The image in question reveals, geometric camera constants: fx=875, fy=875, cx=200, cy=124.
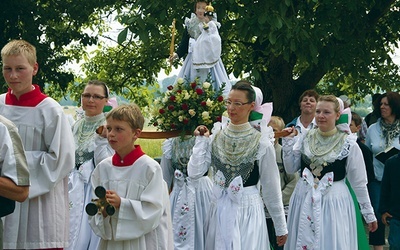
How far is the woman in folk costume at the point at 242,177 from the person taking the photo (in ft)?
25.4

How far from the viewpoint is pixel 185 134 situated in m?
9.01

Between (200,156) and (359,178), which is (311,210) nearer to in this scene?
(359,178)

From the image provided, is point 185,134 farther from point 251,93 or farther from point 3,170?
point 3,170

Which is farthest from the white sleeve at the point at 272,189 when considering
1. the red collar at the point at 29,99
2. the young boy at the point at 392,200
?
the red collar at the point at 29,99

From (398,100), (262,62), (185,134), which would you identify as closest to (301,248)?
(185,134)

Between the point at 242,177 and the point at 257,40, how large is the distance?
26.3 feet

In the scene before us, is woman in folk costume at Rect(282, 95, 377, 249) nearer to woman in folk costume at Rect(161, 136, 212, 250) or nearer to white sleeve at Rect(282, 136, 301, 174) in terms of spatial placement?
white sleeve at Rect(282, 136, 301, 174)

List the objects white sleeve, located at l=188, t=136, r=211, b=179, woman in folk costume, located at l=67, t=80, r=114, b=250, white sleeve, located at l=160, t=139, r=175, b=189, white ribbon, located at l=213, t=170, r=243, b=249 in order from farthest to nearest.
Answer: white sleeve, located at l=160, t=139, r=175, b=189 < woman in folk costume, located at l=67, t=80, r=114, b=250 < white sleeve, located at l=188, t=136, r=211, b=179 < white ribbon, located at l=213, t=170, r=243, b=249

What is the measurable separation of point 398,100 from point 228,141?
4.77 m

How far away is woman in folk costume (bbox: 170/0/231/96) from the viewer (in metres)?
9.55

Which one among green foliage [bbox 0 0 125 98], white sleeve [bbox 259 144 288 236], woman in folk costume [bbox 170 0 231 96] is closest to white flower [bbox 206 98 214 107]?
woman in folk costume [bbox 170 0 231 96]

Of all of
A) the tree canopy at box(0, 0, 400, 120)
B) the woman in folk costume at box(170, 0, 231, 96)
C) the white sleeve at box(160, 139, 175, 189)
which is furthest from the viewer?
the tree canopy at box(0, 0, 400, 120)

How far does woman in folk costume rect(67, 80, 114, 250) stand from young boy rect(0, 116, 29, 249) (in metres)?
3.91

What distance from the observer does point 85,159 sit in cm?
907
